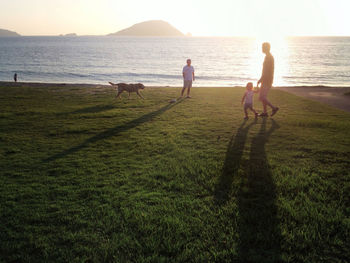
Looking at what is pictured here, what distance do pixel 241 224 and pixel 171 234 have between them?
113 centimetres

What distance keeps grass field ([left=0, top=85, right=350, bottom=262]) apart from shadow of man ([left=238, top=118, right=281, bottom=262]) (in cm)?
2

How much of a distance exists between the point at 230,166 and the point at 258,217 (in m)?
1.93

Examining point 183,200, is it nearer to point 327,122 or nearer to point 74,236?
point 74,236

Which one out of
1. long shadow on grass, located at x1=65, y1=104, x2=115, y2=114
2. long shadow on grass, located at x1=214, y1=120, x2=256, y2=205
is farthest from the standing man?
long shadow on grass, located at x1=65, y1=104, x2=115, y2=114

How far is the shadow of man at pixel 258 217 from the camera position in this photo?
129 inches

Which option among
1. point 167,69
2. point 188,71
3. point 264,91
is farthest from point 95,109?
point 167,69

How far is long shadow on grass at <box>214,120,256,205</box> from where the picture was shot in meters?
4.64

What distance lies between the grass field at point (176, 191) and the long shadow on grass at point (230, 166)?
0.03 meters

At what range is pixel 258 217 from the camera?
396 cm

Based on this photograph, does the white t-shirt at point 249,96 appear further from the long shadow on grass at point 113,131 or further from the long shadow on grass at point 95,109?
the long shadow on grass at point 95,109

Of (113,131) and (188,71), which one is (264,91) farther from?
(188,71)

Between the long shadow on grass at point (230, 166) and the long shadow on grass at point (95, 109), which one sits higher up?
the long shadow on grass at point (95, 109)

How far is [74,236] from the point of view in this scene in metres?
3.61

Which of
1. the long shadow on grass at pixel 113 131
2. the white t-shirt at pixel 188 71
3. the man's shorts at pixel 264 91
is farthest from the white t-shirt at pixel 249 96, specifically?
the white t-shirt at pixel 188 71
